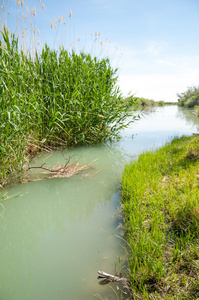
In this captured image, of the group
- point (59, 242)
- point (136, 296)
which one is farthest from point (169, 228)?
point (59, 242)

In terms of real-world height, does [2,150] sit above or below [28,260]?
above

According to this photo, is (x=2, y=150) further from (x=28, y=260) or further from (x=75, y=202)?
(x=28, y=260)

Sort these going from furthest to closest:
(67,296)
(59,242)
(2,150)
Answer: (2,150) < (59,242) < (67,296)

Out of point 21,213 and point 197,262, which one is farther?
point 21,213

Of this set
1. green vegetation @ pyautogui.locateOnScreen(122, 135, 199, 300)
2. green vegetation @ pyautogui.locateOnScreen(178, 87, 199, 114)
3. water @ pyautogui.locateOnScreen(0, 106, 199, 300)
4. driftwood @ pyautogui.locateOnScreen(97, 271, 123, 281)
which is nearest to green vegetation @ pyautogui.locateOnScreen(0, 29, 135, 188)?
water @ pyautogui.locateOnScreen(0, 106, 199, 300)

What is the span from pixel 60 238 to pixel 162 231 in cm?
95

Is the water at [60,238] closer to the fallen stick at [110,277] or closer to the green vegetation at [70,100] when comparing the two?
the fallen stick at [110,277]

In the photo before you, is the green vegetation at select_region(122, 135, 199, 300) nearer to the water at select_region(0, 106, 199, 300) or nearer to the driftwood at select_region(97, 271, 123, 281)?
the driftwood at select_region(97, 271, 123, 281)

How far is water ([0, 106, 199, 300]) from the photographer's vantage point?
1438mm

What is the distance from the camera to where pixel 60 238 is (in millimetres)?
1946

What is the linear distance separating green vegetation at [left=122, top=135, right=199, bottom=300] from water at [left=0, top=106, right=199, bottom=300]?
0.67 ft

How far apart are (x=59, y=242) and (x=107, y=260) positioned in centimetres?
49

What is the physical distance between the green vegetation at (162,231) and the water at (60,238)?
20 cm

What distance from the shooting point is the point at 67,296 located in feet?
4.46
